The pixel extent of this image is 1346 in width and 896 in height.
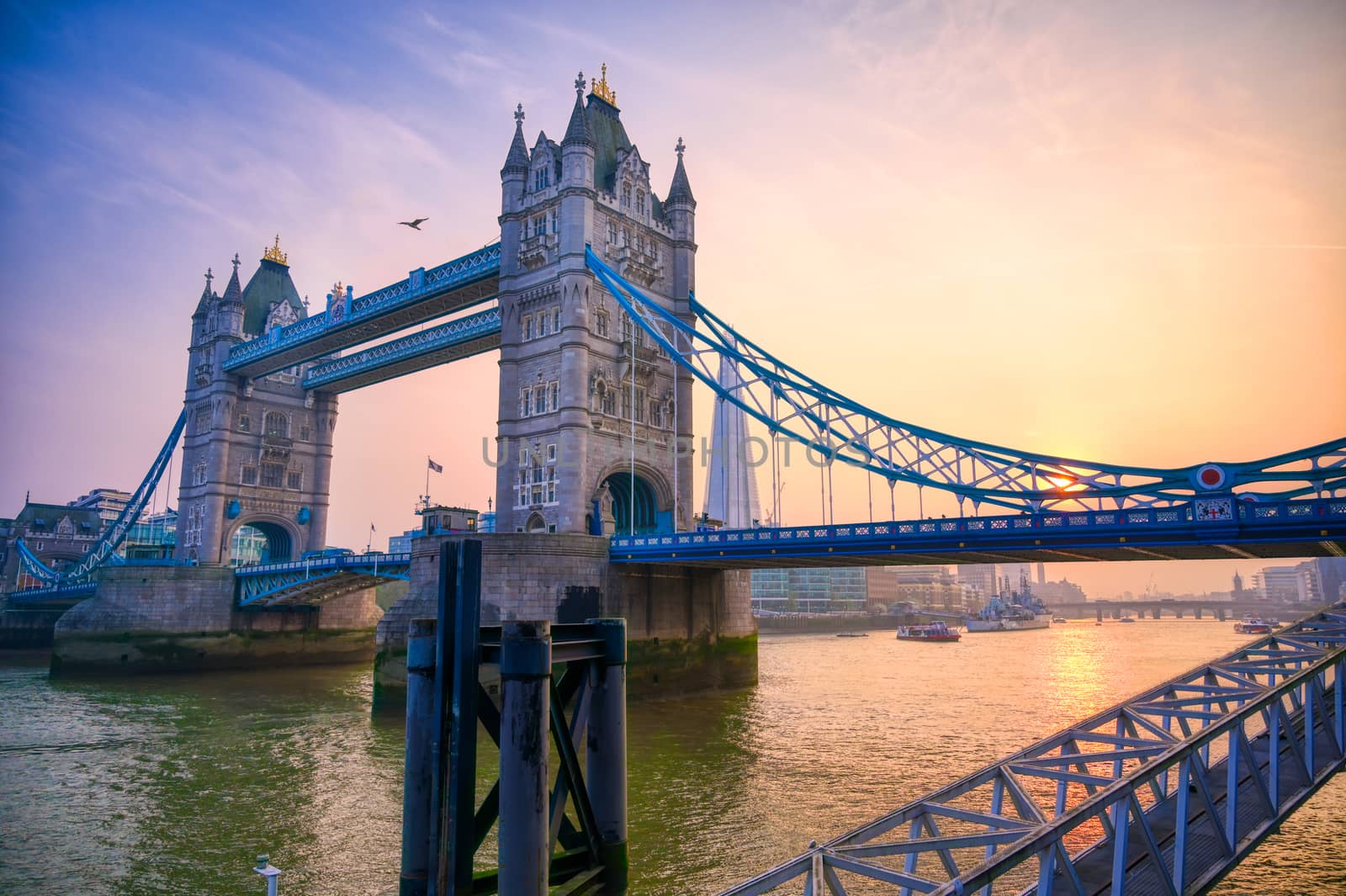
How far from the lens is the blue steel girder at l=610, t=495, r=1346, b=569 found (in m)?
25.4

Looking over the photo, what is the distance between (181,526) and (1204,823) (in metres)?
71.0

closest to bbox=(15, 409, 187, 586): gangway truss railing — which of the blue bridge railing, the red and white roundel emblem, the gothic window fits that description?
the gothic window

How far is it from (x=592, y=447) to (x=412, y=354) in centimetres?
1967

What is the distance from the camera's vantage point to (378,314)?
2200 inches

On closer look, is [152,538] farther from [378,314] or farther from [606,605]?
[606,605]

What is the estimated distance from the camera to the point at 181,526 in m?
66.7

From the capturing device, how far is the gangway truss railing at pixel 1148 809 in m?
7.86

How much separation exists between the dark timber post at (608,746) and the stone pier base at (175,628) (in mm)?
53114

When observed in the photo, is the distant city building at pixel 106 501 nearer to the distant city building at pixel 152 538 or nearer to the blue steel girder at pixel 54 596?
the distant city building at pixel 152 538

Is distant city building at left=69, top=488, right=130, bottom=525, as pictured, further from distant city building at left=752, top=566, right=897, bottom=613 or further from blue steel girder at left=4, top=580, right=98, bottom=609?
distant city building at left=752, top=566, right=897, bottom=613

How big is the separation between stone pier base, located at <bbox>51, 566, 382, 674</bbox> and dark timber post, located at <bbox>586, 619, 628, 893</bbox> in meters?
53.1

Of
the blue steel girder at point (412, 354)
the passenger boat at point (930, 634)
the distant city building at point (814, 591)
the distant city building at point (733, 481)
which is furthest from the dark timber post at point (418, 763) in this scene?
the distant city building at point (814, 591)

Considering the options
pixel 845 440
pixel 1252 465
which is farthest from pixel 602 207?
pixel 1252 465

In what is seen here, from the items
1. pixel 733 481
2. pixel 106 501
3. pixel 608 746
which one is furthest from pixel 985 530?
pixel 106 501
